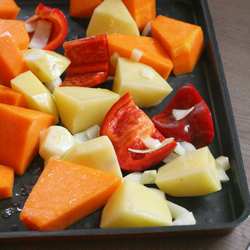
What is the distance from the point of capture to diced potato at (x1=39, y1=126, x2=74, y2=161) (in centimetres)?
147

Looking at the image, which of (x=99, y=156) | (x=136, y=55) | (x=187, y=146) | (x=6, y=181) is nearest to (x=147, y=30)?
(x=136, y=55)

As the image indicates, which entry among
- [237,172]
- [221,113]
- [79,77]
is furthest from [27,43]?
[237,172]

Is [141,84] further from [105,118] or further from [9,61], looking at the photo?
[9,61]

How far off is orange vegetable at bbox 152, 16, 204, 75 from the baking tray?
1.0 inches

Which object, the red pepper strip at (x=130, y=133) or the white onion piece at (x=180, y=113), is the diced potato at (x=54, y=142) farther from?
the white onion piece at (x=180, y=113)

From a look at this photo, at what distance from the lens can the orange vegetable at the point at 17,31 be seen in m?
1.78

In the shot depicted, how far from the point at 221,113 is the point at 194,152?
21cm

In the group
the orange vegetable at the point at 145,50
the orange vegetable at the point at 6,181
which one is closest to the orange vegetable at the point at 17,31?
the orange vegetable at the point at 145,50

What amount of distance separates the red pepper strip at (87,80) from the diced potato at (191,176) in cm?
39

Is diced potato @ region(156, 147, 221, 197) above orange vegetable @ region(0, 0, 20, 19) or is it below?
below

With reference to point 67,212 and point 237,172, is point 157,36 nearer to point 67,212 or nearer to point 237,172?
point 237,172

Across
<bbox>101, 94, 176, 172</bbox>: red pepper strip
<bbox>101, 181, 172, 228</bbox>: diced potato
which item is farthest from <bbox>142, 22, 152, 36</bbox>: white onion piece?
<bbox>101, 181, 172, 228</bbox>: diced potato

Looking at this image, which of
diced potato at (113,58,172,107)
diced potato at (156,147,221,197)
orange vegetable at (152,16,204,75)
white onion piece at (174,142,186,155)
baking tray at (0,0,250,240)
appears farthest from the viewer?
orange vegetable at (152,16,204,75)

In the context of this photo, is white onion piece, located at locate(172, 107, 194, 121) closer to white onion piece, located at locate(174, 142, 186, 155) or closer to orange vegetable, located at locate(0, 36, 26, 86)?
white onion piece, located at locate(174, 142, 186, 155)
